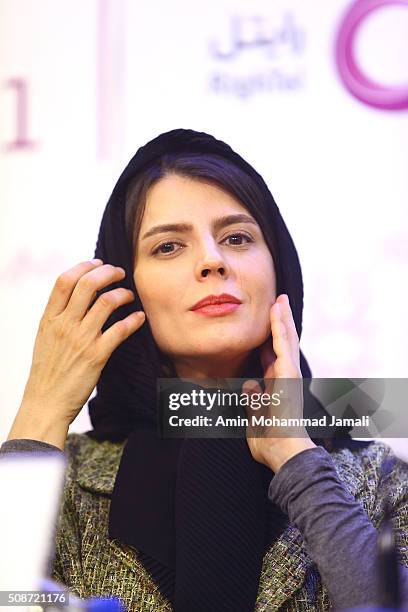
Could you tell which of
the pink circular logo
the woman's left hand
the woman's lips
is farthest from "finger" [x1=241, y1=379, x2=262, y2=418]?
the pink circular logo

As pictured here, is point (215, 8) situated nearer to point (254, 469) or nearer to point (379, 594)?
point (254, 469)

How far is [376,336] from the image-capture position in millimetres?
1786

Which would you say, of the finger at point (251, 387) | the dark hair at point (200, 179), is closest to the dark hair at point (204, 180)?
the dark hair at point (200, 179)

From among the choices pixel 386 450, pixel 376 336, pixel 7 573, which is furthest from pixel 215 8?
pixel 7 573

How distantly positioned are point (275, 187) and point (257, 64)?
0.84 ft

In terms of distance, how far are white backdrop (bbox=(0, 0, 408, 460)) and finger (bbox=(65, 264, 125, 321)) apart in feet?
0.98

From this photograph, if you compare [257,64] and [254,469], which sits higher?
[257,64]

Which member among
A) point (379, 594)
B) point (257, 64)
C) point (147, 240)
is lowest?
point (379, 594)

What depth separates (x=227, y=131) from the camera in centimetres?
185

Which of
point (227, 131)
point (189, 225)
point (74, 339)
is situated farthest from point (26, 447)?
point (227, 131)

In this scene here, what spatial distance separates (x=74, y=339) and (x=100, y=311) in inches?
2.5

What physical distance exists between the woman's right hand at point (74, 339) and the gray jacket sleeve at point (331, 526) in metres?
0.35

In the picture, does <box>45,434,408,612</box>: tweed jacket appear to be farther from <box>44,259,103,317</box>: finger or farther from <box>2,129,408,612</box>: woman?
<box>44,259,103,317</box>: finger

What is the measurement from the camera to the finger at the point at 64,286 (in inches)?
62.2
